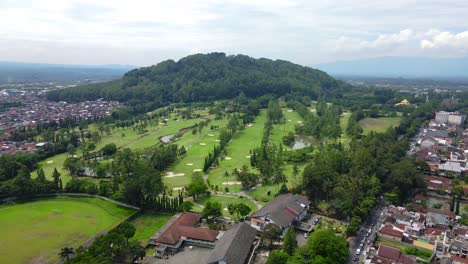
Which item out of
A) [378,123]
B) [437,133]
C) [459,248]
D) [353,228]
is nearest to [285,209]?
[353,228]

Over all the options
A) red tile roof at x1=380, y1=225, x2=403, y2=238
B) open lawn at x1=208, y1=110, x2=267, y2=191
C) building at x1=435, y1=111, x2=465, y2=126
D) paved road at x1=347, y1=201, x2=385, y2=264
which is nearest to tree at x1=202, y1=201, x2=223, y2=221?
open lawn at x1=208, y1=110, x2=267, y2=191

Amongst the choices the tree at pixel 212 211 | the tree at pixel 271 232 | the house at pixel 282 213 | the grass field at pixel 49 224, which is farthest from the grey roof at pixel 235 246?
the grass field at pixel 49 224

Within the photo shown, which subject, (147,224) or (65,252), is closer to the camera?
(65,252)

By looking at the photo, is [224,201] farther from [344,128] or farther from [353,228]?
[344,128]

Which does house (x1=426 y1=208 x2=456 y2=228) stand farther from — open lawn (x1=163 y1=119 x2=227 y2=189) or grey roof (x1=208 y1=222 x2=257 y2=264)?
open lawn (x1=163 y1=119 x2=227 y2=189)

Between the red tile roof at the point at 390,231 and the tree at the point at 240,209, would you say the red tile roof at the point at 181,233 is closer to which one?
the tree at the point at 240,209

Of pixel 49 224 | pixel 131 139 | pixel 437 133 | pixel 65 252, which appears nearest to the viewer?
pixel 65 252
